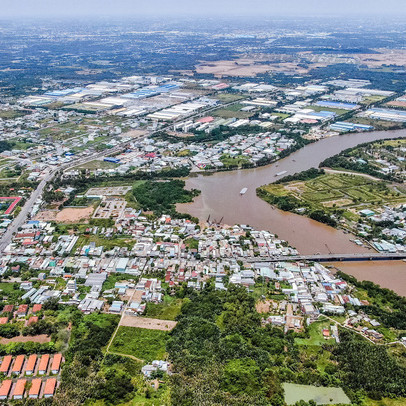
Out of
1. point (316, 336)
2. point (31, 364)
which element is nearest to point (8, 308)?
point (31, 364)

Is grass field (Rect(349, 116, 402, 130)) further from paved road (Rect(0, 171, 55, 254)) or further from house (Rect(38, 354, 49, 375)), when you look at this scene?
house (Rect(38, 354, 49, 375))

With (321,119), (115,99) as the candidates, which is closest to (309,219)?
(321,119)

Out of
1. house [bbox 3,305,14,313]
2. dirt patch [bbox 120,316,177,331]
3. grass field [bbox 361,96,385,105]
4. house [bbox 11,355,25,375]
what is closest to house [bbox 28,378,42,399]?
house [bbox 11,355,25,375]

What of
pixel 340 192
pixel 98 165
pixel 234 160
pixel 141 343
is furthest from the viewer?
pixel 234 160

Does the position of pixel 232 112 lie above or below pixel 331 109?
below

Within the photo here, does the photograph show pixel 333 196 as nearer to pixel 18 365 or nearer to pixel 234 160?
pixel 234 160

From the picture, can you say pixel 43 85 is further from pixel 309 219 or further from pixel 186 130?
pixel 309 219
